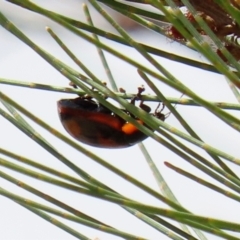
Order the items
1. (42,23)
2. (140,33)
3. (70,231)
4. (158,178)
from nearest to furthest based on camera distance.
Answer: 1. (70,231)
2. (158,178)
3. (140,33)
4. (42,23)

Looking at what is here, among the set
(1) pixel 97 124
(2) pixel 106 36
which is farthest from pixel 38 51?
(1) pixel 97 124

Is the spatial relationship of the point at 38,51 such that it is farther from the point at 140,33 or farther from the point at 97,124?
the point at 140,33

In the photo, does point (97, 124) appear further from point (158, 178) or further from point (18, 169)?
point (18, 169)

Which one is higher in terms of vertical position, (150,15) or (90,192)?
(150,15)

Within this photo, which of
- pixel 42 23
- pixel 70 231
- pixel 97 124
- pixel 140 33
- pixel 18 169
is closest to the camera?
pixel 18 169

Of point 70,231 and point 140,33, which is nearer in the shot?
point 70,231

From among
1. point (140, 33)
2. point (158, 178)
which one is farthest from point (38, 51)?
point (140, 33)

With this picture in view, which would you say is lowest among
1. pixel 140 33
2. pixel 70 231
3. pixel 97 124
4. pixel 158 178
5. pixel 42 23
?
pixel 70 231
